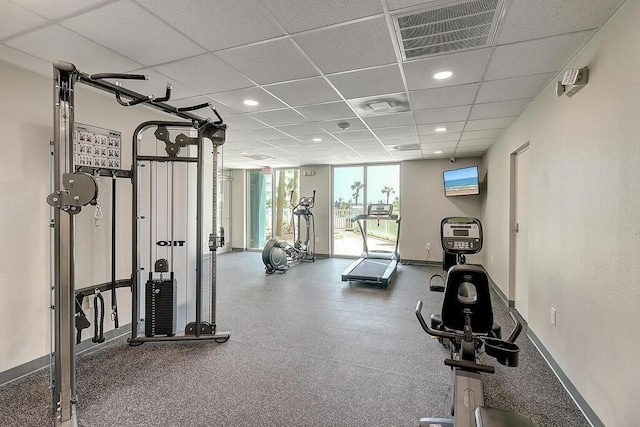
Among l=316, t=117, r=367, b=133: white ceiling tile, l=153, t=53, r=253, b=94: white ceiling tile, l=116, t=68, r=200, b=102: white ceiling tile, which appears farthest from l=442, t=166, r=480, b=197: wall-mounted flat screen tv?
l=116, t=68, r=200, b=102: white ceiling tile

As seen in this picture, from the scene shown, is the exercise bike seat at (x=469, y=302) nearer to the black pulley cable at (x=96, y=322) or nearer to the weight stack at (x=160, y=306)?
the weight stack at (x=160, y=306)

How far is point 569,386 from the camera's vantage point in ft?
7.80

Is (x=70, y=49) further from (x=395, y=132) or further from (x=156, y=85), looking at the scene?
(x=395, y=132)

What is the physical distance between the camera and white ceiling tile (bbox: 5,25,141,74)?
2.11 metres

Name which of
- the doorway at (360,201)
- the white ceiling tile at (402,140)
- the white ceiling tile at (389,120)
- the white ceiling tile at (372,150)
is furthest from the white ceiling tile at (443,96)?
the doorway at (360,201)

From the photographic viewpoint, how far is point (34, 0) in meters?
1.75

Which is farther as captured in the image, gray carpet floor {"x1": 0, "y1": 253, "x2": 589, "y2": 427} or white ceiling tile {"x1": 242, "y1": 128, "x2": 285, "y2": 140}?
white ceiling tile {"x1": 242, "y1": 128, "x2": 285, "y2": 140}

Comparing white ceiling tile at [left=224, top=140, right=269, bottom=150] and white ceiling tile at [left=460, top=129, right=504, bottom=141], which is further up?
white ceiling tile at [left=224, top=140, right=269, bottom=150]

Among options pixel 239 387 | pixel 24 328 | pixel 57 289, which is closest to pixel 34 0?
pixel 57 289

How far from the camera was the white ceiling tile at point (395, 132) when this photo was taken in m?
4.72

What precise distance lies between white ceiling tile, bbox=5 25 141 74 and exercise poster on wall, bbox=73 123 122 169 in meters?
0.58

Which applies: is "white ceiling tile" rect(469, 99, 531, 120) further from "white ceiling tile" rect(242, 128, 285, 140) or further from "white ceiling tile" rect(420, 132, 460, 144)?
"white ceiling tile" rect(242, 128, 285, 140)

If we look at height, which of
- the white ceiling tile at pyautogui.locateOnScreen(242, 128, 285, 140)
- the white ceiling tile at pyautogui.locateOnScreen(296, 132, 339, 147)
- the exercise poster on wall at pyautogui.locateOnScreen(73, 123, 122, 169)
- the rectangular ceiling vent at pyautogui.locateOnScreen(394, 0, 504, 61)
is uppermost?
the white ceiling tile at pyautogui.locateOnScreen(296, 132, 339, 147)

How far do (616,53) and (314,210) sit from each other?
7337mm
